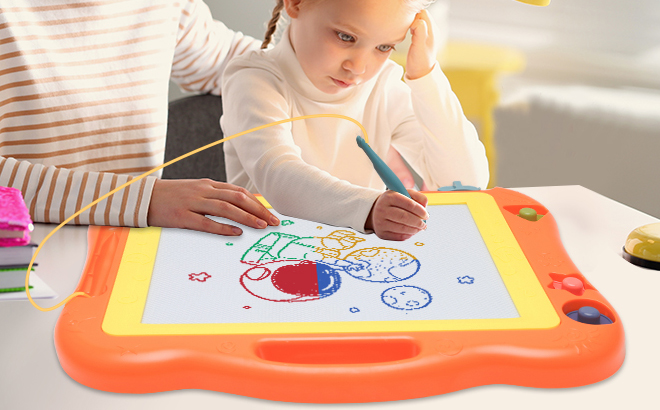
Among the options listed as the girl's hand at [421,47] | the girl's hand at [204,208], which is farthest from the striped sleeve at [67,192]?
the girl's hand at [421,47]

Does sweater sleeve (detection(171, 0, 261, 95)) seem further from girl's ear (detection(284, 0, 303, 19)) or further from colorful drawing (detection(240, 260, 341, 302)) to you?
colorful drawing (detection(240, 260, 341, 302))

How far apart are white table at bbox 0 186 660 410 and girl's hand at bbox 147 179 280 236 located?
0.09 meters

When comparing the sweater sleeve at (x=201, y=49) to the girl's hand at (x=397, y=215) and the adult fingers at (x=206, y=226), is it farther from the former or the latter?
the girl's hand at (x=397, y=215)

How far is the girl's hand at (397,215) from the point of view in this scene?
23.5 inches

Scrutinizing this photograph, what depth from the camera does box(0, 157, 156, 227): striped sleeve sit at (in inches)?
27.1

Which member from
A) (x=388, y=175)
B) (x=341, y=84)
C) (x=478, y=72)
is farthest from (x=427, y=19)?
(x=478, y=72)

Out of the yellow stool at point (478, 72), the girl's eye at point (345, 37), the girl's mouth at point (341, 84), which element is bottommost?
the yellow stool at point (478, 72)

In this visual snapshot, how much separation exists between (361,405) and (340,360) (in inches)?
2.0

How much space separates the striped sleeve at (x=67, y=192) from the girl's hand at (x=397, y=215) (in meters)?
0.27

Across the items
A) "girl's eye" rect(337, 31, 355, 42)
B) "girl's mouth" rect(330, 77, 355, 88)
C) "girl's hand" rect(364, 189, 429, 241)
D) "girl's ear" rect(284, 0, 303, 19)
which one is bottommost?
"girl's hand" rect(364, 189, 429, 241)

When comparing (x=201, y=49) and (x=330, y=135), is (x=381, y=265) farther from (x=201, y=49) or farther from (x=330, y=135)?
(x=201, y=49)

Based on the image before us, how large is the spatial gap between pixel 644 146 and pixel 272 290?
1.34 meters

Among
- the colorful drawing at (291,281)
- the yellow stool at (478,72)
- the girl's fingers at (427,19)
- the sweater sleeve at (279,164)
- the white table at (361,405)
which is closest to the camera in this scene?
the white table at (361,405)

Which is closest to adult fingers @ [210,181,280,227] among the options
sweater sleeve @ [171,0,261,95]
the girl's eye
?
the girl's eye
